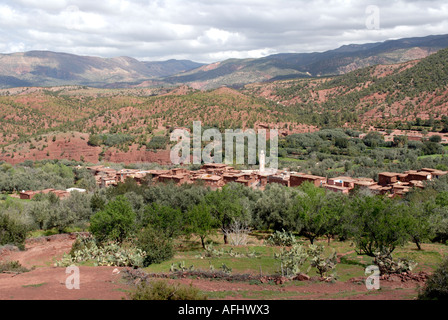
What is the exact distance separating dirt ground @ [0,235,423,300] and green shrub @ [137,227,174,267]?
1.96m

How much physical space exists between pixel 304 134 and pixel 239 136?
37.5 feet

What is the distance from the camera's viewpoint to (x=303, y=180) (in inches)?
1404

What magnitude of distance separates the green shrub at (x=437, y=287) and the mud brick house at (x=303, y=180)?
2589 cm

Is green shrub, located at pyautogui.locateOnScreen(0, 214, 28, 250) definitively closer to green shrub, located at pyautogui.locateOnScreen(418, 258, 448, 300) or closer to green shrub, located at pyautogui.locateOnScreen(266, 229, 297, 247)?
green shrub, located at pyautogui.locateOnScreen(266, 229, 297, 247)

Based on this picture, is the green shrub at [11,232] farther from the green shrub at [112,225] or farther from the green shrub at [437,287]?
the green shrub at [437,287]

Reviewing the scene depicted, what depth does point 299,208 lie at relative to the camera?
853 inches

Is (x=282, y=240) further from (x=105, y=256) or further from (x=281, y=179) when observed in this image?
(x=281, y=179)

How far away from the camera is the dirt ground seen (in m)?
9.79

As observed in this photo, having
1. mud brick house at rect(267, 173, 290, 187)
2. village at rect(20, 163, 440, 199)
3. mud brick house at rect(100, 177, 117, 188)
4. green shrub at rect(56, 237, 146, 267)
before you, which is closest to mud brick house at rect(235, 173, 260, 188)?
village at rect(20, 163, 440, 199)

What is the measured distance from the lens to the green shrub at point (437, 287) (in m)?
8.66

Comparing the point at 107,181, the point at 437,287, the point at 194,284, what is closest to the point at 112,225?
the point at 194,284

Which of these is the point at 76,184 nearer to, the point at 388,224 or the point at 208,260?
the point at 208,260
